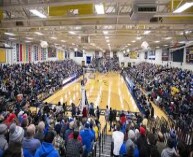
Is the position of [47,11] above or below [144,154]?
above

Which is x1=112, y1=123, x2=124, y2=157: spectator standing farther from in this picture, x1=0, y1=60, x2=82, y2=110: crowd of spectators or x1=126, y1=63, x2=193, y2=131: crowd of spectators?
x1=0, y1=60, x2=82, y2=110: crowd of spectators

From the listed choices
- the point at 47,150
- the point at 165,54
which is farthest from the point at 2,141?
the point at 165,54

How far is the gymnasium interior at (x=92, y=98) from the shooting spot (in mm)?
4613

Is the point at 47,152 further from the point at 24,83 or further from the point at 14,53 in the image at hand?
the point at 14,53

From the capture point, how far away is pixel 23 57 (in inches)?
1075

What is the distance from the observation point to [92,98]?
21.5 meters

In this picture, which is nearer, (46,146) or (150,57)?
(46,146)

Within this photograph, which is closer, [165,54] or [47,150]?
[47,150]

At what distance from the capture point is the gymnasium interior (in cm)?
461

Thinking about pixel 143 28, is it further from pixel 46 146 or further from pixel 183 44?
pixel 46 146

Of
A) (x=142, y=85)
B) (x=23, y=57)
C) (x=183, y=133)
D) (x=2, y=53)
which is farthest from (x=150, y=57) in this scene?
(x=183, y=133)

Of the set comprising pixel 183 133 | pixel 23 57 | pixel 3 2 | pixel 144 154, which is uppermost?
pixel 3 2

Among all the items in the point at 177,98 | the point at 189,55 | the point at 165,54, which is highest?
the point at 165,54

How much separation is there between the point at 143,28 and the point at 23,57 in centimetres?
1725
